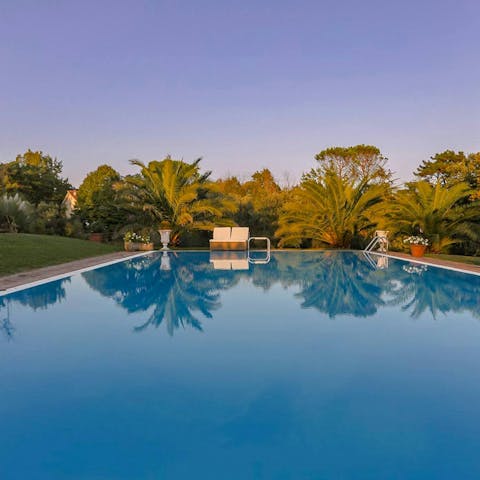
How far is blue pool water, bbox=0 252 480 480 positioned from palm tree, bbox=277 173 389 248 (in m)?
10.0

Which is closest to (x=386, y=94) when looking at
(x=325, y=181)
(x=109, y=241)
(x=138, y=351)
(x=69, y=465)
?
(x=325, y=181)

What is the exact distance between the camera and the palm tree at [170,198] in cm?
1641

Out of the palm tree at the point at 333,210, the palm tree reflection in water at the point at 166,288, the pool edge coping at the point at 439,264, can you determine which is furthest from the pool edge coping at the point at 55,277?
the pool edge coping at the point at 439,264

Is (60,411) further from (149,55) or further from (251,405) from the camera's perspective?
(149,55)

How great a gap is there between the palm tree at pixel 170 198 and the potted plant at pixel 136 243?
130 centimetres

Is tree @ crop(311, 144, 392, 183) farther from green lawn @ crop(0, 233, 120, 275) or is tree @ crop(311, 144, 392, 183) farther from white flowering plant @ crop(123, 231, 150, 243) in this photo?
green lawn @ crop(0, 233, 120, 275)

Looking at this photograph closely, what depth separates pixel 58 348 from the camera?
366cm

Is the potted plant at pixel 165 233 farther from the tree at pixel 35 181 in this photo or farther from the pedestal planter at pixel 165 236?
the tree at pixel 35 181

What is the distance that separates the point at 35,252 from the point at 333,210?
10.4 metres

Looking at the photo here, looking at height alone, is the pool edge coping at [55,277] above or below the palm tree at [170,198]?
below

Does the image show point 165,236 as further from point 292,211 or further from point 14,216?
point 14,216

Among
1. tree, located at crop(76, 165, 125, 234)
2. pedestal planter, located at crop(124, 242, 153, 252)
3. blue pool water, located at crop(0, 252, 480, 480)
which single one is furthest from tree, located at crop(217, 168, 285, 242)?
blue pool water, located at crop(0, 252, 480, 480)

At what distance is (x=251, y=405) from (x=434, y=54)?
17.2 m

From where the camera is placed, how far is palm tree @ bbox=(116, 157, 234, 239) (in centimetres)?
1641
